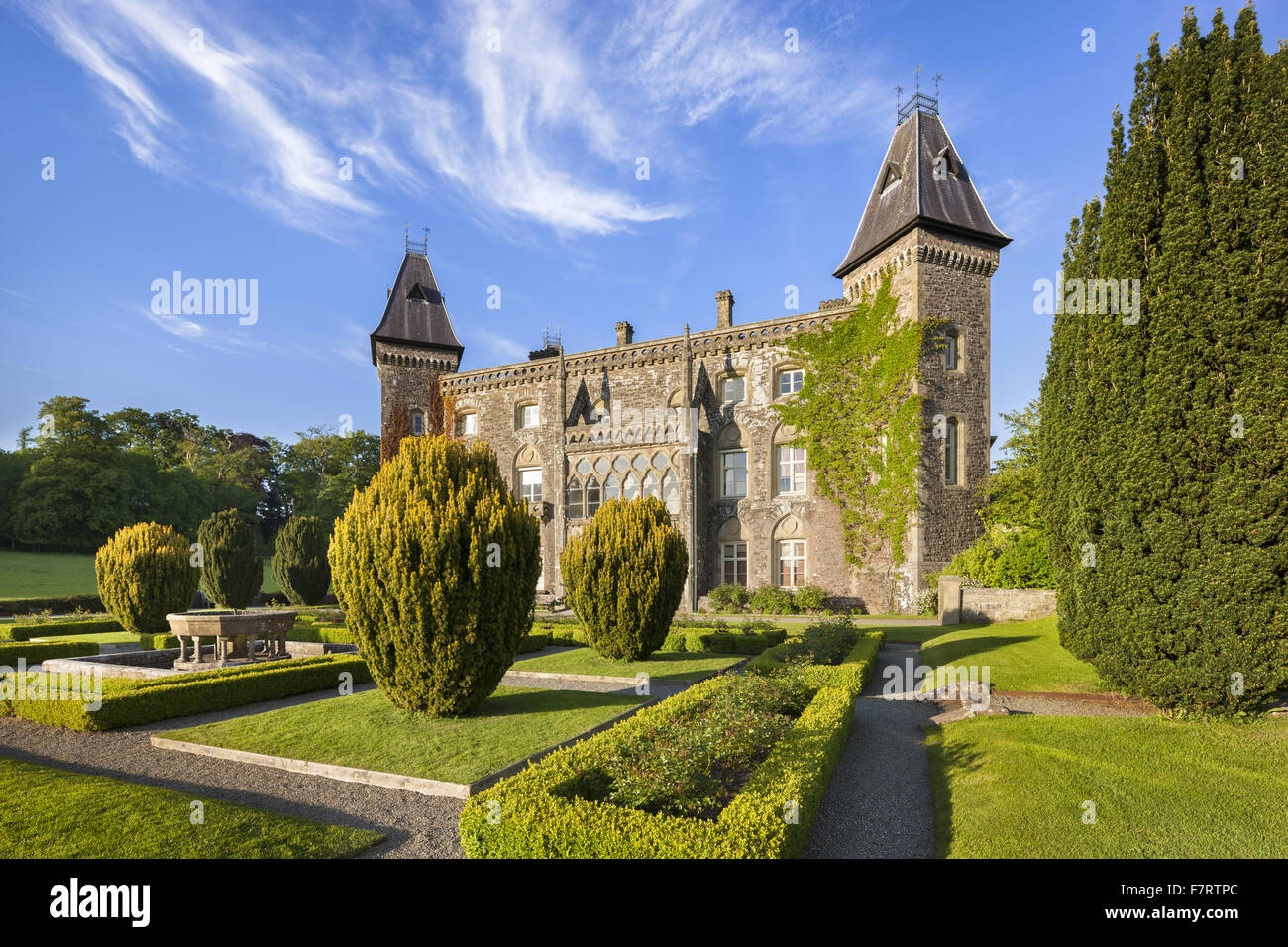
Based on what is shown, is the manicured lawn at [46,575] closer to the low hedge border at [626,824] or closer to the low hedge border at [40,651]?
the low hedge border at [40,651]

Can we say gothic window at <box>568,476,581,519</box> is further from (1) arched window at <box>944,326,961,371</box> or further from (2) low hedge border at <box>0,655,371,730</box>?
(2) low hedge border at <box>0,655,371,730</box>

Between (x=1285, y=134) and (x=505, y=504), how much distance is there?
11563 mm

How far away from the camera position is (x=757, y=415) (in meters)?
29.5

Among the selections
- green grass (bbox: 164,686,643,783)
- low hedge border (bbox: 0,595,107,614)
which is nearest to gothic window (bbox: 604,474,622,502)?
green grass (bbox: 164,686,643,783)

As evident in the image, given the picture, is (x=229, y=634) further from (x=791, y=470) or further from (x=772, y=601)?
(x=791, y=470)

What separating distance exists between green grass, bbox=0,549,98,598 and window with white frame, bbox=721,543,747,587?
3148 centimetres

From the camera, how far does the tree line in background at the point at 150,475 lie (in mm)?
41688

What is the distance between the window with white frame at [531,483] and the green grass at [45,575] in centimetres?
2166

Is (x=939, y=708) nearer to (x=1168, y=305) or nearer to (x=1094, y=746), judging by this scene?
(x=1094, y=746)

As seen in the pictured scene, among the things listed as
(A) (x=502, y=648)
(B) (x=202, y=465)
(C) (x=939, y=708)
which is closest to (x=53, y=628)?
(A) (x=502, y=648)

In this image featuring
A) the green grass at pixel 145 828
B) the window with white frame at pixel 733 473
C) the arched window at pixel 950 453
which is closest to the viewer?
the green grass at pixel 145 828

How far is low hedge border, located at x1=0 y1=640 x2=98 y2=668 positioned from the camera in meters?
14.8

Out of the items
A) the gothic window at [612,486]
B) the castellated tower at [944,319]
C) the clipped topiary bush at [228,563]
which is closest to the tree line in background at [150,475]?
the clipped topiary bush at [228,563]

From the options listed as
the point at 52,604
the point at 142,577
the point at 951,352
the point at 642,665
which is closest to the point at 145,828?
the point at 642,665
